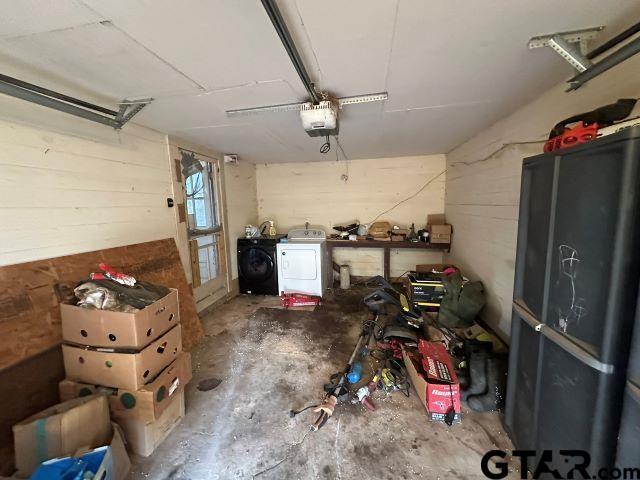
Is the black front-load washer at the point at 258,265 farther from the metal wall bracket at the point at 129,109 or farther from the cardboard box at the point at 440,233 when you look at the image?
the cardboard box at the point at 440,233

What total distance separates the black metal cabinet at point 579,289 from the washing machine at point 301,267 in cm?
260

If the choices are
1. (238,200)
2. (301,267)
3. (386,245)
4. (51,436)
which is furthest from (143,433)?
(386,245)

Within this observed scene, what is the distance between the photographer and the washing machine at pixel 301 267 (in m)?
3.67

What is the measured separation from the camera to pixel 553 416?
1.10 meters

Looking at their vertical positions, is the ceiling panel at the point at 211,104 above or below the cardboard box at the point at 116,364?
above

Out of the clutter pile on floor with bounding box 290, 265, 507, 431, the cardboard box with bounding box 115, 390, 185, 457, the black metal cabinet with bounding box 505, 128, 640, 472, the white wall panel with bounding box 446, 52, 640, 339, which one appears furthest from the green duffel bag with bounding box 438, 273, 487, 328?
the cardboard box with bounding box 115, 390, 185, 457

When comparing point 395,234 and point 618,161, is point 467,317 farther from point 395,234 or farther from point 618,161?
point 618,161

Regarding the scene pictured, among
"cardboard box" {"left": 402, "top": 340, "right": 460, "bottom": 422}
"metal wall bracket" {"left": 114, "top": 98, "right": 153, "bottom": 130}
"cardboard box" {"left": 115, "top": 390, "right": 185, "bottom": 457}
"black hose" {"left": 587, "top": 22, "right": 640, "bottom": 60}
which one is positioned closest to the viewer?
"black hose" {"left": 587, "top": 22, "right": 640, "bottom": 60}

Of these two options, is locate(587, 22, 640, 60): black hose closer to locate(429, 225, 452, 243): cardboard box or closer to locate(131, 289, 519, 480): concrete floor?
locate(131, 289, 519, 480): concrete floor

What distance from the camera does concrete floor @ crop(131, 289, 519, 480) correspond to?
1354 millimetres

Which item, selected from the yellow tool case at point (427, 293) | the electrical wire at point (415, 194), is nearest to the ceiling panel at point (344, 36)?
the yellow tool case at point (427, 293)

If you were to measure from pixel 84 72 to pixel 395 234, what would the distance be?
3731 mm

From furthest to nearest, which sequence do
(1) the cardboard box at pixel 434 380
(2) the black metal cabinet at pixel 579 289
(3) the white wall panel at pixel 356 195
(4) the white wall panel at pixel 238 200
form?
1. (3) the white wall panel at pixel 356 195
2. (4) the white wall panel at pixel 238 200
3. (1) the cardboard box at pixel 434 380
4. (2) the black metal cabinet at pixel 579 289

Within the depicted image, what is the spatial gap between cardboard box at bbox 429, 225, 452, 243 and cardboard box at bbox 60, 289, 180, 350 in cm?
346
